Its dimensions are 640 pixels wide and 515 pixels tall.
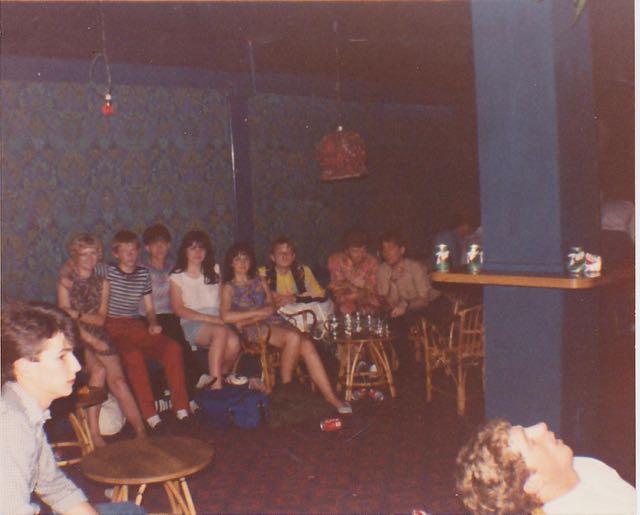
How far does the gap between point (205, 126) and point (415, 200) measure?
310 centimetres

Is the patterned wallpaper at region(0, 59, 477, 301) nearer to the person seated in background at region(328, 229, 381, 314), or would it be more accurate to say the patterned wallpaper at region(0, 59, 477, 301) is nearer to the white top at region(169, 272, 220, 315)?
the white top at region(169, 272, 220, 315)

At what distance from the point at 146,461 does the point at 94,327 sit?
2.29 meters

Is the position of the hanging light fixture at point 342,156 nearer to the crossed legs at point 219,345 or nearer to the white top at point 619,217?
the crossed legs at point 219,345

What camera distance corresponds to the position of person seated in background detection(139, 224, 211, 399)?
5801 millimetres

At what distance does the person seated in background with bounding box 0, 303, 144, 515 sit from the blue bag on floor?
304cm

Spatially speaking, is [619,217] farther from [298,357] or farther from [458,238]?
[458,238]

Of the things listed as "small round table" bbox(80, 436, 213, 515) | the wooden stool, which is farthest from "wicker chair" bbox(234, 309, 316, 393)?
"small round table" bbox(80, 436, 213, 515)

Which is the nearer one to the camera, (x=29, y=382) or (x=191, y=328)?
(x=29, y=382)

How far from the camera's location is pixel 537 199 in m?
3.88

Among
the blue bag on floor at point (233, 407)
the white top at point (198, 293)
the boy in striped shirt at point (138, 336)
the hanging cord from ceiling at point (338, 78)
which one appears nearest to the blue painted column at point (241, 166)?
the hanging cord from ceiling at point (338, 78)

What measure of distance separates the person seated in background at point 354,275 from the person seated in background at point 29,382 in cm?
454

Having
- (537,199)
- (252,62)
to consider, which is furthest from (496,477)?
(252,62)

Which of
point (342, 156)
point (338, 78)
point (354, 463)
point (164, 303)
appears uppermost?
point (338, 78)

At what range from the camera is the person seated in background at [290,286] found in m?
6.43
